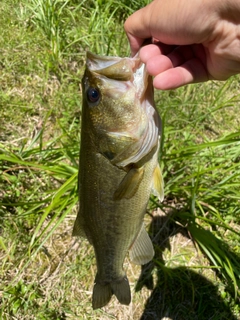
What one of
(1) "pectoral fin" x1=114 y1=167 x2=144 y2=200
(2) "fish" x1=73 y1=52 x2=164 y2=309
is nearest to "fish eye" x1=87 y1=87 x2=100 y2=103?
(2) "fish" x1=73 y1=52 x2=164 y2=309

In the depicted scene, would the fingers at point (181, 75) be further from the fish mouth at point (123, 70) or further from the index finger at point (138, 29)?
the index finger at point (138, 29)

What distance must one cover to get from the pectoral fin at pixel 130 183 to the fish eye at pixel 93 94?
397 millimetres

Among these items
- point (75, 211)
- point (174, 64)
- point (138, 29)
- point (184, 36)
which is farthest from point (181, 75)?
point (75, 211)

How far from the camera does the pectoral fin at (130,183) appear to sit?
1687 mm

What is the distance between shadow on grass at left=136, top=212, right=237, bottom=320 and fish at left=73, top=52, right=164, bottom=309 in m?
0.98

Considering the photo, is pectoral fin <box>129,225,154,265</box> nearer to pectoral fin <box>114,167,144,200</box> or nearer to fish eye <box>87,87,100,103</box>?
pectoral fin <box>114,167,144,200</box>

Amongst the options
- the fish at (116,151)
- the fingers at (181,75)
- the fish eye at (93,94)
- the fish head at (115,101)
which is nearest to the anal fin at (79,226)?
the fish at (116,151)

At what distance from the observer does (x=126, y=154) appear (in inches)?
66.0

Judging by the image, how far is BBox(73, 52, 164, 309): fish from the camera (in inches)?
63.1

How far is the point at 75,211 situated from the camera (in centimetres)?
292

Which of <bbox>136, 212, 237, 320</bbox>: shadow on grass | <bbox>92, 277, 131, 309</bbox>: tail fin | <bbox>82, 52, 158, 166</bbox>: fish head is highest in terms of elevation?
<bbox>82, 52, 158, 166</bbox>: fish head

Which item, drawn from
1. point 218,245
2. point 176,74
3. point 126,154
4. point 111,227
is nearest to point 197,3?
point 176,74

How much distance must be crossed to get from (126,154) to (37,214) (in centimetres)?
144

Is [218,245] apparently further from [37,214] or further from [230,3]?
[230,3]
